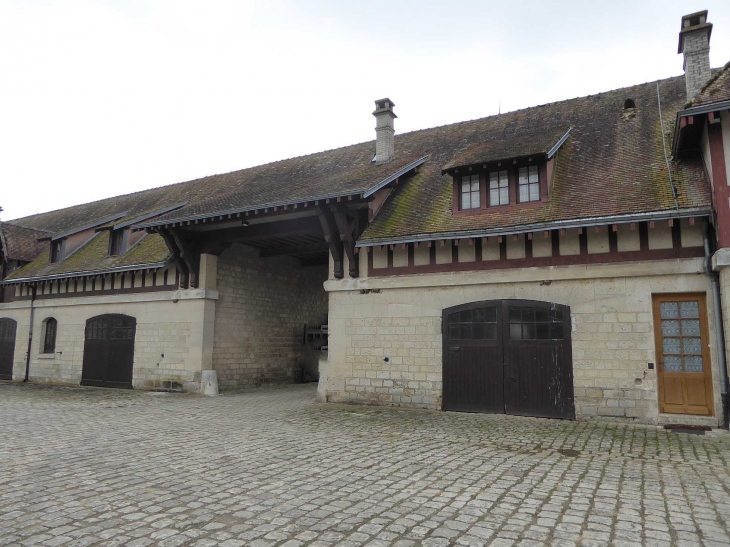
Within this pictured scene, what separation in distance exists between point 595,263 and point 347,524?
6.62 metres

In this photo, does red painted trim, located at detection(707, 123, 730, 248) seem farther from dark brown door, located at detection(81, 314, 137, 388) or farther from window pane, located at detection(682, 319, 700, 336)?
dark brown door, located at detection(81, 314, 137, 388)

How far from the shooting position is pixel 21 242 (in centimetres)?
1925

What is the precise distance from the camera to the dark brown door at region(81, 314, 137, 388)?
14547mm

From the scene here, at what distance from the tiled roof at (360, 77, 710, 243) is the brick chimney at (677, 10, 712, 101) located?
0.70 metres

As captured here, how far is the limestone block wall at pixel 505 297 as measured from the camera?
820 centimetres

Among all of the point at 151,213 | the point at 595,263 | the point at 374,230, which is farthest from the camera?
the point at 151,213

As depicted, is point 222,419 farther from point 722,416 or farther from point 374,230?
point 722,416

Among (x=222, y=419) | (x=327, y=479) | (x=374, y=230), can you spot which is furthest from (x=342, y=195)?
(x=327, y=479)

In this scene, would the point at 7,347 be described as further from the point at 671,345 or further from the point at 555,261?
the point at 671,345

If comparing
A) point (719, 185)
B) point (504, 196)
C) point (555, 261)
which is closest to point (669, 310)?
point (555, 261)

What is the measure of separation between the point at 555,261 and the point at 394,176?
3932 mm

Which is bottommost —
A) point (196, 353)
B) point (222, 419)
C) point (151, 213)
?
point (222, 419)

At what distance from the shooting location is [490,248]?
31.1 ft

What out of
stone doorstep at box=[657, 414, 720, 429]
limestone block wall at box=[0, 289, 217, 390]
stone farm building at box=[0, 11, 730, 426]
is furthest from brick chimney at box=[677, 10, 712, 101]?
limestone block wall at box=[0, 289, 217, 390]
